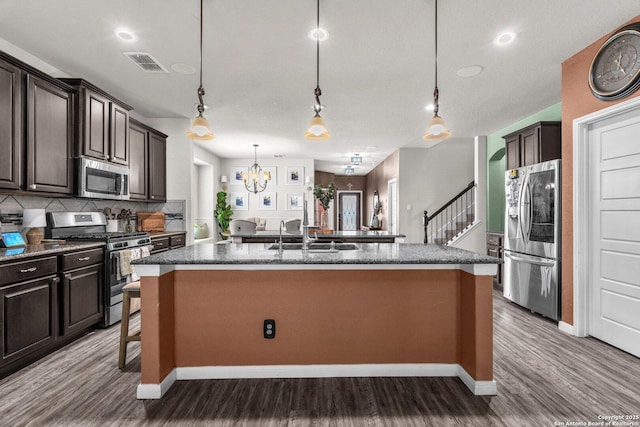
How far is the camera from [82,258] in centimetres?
322

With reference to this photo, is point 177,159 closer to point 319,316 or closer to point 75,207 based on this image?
point 75,207

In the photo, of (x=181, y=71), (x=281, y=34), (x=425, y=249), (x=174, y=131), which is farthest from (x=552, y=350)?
(x=174, y=131)

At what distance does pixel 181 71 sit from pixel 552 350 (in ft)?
14.6

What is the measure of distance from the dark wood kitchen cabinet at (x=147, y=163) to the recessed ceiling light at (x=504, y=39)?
436cm

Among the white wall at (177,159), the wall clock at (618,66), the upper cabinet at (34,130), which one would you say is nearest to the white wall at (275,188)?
the white wall at (177,159)

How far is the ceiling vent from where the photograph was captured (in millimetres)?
3277

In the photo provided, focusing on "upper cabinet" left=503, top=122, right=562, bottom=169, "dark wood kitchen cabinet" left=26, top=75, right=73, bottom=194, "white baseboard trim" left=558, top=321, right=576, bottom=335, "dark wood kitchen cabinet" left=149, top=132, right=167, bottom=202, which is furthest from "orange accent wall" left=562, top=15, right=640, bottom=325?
"dark wood kitchen cabinet" left=149, top=132, right=167, bottom=202

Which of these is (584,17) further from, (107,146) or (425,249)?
(107,146)

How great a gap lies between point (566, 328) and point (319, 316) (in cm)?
266

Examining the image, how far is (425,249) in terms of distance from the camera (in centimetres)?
279

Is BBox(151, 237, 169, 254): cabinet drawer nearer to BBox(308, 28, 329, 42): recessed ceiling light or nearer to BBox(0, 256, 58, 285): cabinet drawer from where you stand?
BBox(0, 256, 58, 285): cabinet drawer

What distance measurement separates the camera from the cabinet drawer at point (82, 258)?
119 inches

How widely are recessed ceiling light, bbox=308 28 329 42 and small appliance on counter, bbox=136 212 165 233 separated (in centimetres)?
373

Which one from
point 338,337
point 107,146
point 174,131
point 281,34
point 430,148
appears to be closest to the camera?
point 338,337
